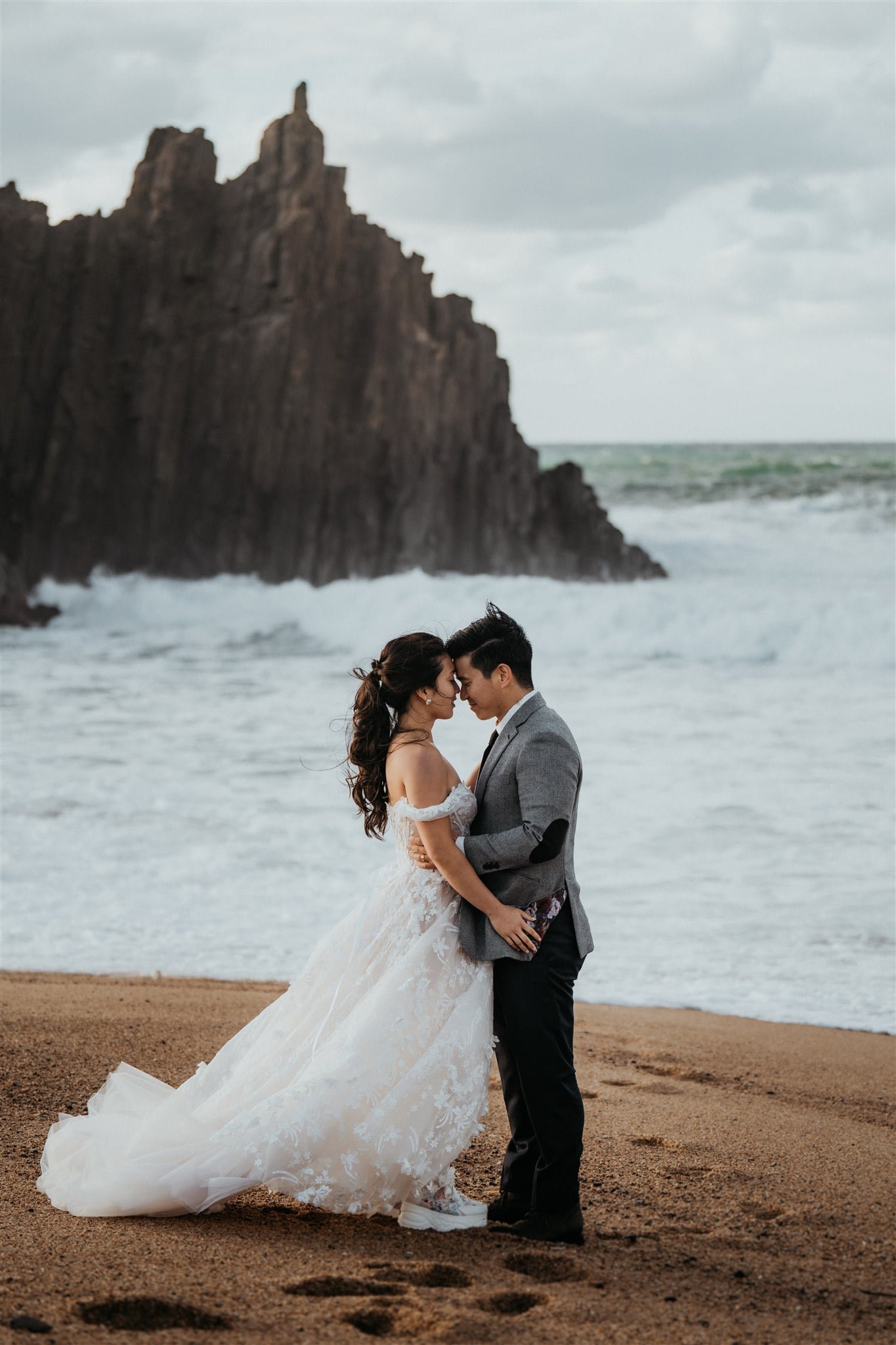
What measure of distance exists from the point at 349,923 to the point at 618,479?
204 ft

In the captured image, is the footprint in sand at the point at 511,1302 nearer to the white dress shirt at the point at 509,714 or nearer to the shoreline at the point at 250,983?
the white dress shirt at the point at 509,714

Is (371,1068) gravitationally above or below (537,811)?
below

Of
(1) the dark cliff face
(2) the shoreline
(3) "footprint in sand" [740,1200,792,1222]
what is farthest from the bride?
(1) the dark cliff face

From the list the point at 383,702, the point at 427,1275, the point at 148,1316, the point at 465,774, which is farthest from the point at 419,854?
the point at 465,774

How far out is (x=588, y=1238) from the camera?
12.0ft

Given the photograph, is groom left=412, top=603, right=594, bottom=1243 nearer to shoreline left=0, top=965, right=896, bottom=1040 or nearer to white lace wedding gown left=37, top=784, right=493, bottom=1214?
white lace wedding gown left=37, top=784, right=493, bottom=1214

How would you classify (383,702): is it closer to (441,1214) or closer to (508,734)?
(508,734)

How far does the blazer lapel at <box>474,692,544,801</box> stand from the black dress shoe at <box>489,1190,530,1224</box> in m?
1.17

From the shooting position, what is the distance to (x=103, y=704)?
1658 centimetres

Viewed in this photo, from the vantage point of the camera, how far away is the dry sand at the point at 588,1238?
9.65 feet

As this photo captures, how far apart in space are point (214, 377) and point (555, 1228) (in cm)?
2825

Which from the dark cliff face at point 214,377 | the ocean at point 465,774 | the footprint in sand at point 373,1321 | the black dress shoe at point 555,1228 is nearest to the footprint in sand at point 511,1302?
the footprint in sand at point 373,1321

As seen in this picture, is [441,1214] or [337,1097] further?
[441,1214]

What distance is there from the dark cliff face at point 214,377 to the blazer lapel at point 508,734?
26508 millimetres
